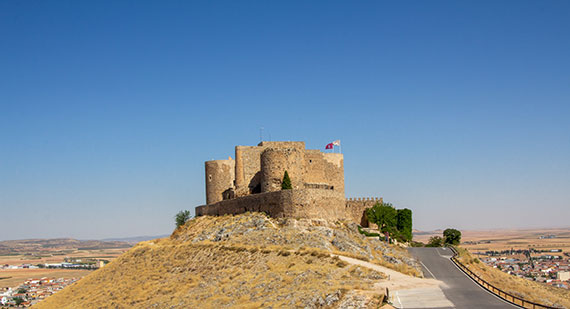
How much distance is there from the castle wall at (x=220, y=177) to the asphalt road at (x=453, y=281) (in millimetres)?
20592

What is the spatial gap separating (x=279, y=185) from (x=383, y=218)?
42.8 ft

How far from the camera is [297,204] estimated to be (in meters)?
48.5

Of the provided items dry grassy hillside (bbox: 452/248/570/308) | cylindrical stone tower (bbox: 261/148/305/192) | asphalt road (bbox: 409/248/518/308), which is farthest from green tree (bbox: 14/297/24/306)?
dry grassy hillside (bbox: 452/248/570/308)

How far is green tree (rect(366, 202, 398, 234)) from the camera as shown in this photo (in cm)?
5978

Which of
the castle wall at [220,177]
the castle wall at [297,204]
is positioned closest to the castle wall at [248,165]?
A: the castle wall at [220,177]

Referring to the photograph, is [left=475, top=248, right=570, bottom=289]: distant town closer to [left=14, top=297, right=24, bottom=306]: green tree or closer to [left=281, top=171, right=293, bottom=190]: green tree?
[left=281, top=171, right=293, bottom=190]: green tree

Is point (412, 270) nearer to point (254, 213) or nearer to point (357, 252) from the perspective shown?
point (357, 252)

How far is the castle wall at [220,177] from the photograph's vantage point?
6153 cm

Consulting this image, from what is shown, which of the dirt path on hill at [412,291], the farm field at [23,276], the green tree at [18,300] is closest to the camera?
the dirt path on hill at [412,291]

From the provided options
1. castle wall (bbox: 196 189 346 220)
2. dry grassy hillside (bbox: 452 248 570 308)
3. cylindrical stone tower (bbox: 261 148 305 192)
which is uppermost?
cylindrical stone tower (bbox: 261 148 305 192)

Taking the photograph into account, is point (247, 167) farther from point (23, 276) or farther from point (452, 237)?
point (23, 276)

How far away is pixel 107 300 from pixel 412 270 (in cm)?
2343

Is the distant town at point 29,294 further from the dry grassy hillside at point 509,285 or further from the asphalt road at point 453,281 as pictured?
the dry grassy hillside at point 509,285

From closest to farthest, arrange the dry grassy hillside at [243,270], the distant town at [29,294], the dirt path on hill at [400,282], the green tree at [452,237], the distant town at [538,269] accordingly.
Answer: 1. the dirt path on hill at [400,282]
2. the dry grassy hillside at [243,270]
3. the green tree at [452,237]
4. the distant town at [538,269]
5. the distant town at [29,294]
